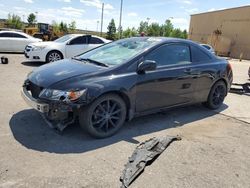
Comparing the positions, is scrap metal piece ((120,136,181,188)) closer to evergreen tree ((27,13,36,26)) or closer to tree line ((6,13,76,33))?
tree line ((6,13,76,33))

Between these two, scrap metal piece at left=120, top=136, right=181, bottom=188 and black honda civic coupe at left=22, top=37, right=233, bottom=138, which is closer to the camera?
scrap metal piece at left=120, top=136, right=181, bottom=188

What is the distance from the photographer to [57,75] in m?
4.30

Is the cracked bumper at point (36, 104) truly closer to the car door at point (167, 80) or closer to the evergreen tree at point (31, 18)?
A: the car door at point (167, 80)

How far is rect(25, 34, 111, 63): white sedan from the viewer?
11805 millimetres

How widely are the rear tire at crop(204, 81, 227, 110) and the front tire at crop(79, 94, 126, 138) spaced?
250 cm

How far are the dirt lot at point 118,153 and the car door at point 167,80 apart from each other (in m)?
0.44

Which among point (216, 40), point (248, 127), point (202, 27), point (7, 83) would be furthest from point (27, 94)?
point (202, 27)

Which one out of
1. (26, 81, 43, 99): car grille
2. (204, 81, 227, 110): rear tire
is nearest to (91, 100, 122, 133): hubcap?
(26, 81, 43, 99): car grille

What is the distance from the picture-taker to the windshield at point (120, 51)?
4799 mm

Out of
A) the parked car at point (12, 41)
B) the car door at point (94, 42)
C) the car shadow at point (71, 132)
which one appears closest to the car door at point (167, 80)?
the car shadow at point (71, 132)

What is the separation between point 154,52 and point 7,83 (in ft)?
15.1

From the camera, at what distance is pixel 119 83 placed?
434 centimetres

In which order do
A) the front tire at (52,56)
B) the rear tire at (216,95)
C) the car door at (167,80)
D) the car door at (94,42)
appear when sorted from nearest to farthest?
the car door at (167,80) < the rear tire at (216,95) < the front tire at (52,56) < the car door at (94,42)

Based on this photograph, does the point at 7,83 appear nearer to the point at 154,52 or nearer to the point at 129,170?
the point at 154,52
